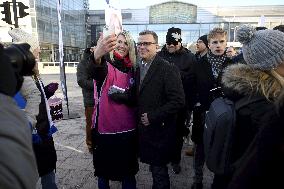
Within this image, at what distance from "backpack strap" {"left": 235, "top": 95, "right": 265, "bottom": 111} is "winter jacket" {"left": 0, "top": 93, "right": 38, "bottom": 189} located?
124 centimetres

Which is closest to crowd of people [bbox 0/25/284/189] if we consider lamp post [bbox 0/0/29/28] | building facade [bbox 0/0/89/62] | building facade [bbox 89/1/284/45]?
lamp post [bbox 0/0/29/28]

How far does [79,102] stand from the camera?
10125 mm

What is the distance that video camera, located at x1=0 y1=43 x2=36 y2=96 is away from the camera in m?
0.65

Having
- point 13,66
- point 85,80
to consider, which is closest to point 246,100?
point 13,66

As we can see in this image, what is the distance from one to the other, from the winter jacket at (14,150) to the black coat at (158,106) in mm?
2084

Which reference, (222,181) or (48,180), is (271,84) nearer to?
(222,181)

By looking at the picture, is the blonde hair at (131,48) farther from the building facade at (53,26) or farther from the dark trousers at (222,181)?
the building facade at (53,26)

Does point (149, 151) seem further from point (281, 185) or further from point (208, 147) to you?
point (281, 185)

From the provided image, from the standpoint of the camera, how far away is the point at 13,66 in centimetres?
81

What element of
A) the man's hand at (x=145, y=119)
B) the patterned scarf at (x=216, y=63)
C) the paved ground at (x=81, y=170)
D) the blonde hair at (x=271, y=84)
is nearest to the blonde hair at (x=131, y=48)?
the man's hand at (x=145, y=119)

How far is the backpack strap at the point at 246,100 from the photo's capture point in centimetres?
152

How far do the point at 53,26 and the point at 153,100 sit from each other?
154ft

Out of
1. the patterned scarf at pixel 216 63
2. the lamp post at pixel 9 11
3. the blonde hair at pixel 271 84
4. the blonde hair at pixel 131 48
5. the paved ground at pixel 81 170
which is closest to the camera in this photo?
the blonde hair at pixel 271 84

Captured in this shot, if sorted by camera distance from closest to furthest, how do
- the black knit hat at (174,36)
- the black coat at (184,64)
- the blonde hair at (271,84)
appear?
the blonde hair at (271,84)
the black coat at (184,64)
the black knit hat at (174,36)
